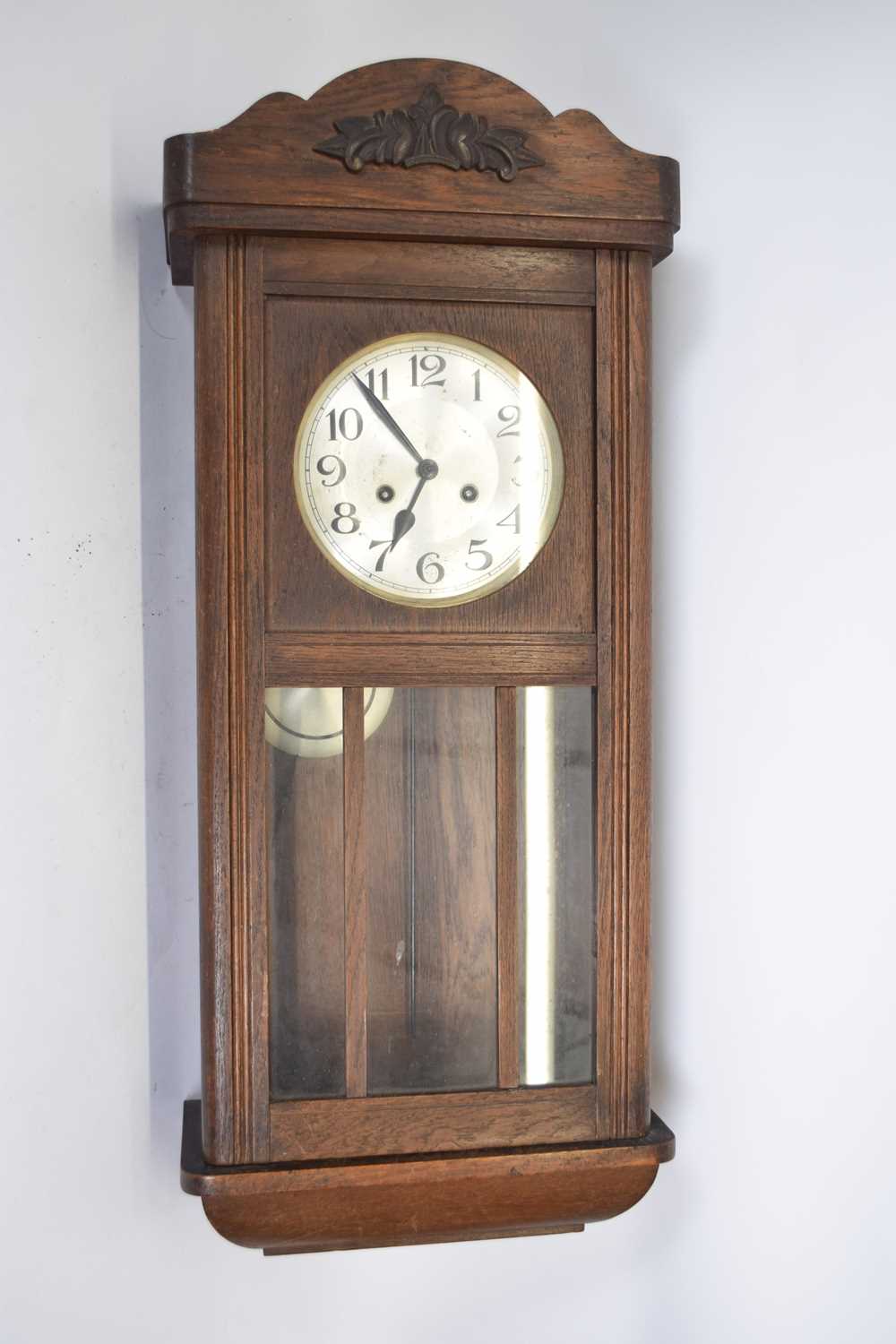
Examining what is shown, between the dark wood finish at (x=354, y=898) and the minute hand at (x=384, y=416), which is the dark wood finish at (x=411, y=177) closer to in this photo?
the minute hand at (x=384, y=416)

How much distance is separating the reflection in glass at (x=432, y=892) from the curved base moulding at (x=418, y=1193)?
6 centimetres

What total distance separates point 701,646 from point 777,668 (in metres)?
0.08

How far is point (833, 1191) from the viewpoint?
45.1 inches

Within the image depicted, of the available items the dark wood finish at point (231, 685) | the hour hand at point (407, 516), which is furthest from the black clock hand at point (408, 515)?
the dark wood finish at point (231, 685)

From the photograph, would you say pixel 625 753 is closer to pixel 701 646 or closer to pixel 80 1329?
pixel 701 646

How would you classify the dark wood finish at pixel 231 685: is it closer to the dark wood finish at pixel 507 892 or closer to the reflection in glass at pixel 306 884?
the reflection in glass at pixel 306 884

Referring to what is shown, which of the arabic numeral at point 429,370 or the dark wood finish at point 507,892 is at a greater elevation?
the arabic numeral at point 429,370

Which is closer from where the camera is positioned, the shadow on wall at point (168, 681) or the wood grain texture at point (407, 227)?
the wood grain texture at point (407, 227)

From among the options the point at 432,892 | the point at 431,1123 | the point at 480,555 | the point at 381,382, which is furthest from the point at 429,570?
the point at 431,1123

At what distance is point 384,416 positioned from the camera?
0.94 metres

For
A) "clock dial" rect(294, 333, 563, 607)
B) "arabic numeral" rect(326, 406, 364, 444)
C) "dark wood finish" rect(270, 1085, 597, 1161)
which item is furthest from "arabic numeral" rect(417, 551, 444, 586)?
"dark wood finish" rect(270, 1085, 597, 1161)

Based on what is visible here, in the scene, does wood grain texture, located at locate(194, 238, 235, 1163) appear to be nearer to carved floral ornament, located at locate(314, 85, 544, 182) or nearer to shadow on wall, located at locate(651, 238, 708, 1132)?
carved floral ornament, located at locate(314, 85, 544, 182)

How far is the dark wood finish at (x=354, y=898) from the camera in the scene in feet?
3.05

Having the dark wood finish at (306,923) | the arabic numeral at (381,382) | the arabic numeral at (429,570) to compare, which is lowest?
the dark wood finish at (306,923)
